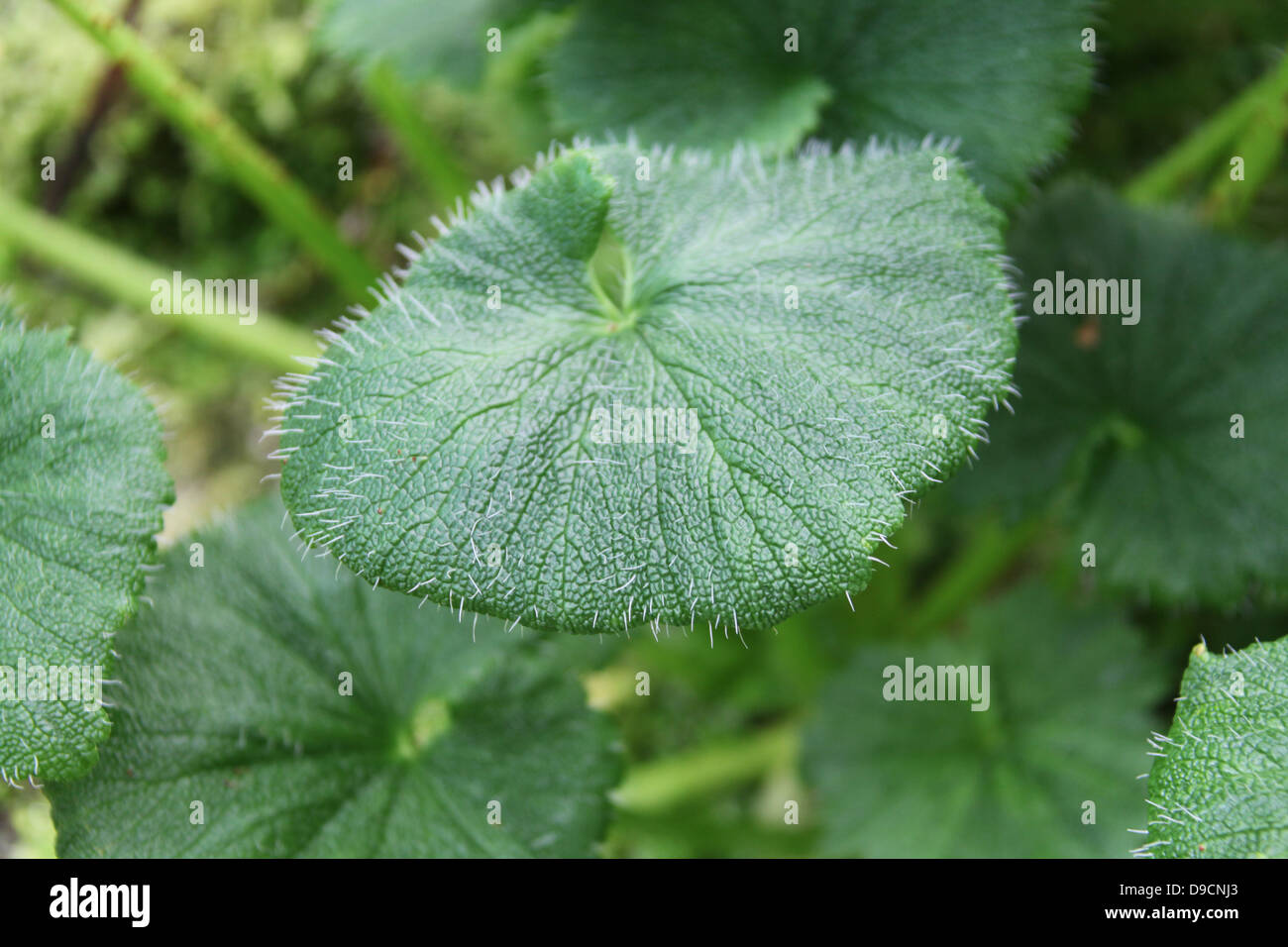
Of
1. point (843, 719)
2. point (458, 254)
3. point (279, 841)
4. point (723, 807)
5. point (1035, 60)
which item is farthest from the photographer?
point (723, 807)

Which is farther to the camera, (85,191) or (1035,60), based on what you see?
(85,191)

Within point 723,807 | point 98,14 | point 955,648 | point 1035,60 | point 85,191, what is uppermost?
point 85,191

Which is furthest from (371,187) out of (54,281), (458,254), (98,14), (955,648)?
(955,648)

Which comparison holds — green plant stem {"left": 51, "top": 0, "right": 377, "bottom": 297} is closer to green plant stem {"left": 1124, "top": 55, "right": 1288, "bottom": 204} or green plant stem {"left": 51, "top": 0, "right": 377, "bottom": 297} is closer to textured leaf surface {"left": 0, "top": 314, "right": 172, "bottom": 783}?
textured leaf surface {"left": 0, "top": 314, "right": 172, "bottom": 783}

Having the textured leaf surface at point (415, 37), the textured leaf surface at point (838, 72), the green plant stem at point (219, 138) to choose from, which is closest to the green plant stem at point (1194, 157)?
the textured leaf surface at point (838, 72)

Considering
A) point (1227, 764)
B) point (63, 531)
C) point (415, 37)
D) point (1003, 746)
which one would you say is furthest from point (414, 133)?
point (1227, 764)

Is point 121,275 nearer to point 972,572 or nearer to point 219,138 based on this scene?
point 219,138
